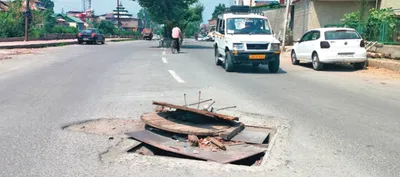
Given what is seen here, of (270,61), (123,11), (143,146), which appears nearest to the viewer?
(143,146)

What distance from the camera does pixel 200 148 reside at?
531 centimetres

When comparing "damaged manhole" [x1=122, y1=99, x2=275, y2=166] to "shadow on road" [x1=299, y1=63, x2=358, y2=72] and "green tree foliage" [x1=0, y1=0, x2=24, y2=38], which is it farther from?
"green tree foliage" [x1=0, y1=0, x2=24, y2=38]

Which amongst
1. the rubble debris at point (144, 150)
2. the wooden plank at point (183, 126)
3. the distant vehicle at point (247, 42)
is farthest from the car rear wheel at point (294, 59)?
the rubble debris at point (144, 150)

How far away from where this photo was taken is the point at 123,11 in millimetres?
130750

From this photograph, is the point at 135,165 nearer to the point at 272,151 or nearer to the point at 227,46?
the point at 272,151

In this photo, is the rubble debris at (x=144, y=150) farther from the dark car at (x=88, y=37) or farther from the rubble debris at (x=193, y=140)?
the dark car at (x=88, y=37)

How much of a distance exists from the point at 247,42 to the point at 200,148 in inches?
360

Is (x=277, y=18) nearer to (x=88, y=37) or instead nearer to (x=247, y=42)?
(x=88, y=37)

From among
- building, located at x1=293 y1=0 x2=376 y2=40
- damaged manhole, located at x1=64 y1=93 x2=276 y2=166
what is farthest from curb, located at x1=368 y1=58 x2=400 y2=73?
building, located at x1=293 y1=0 x2=376 y2=40

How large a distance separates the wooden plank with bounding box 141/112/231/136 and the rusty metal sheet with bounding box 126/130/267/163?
19 centimetres

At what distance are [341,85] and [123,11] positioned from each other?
124117mm

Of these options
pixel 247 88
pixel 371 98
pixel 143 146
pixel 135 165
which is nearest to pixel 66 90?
pixel 247 88

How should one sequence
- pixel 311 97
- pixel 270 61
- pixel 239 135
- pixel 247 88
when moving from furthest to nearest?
1. pixel 270 61
2. pixel 247 88
3. pixel 311 97
4. pixel 239 135

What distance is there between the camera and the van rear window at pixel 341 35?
15695 mm
